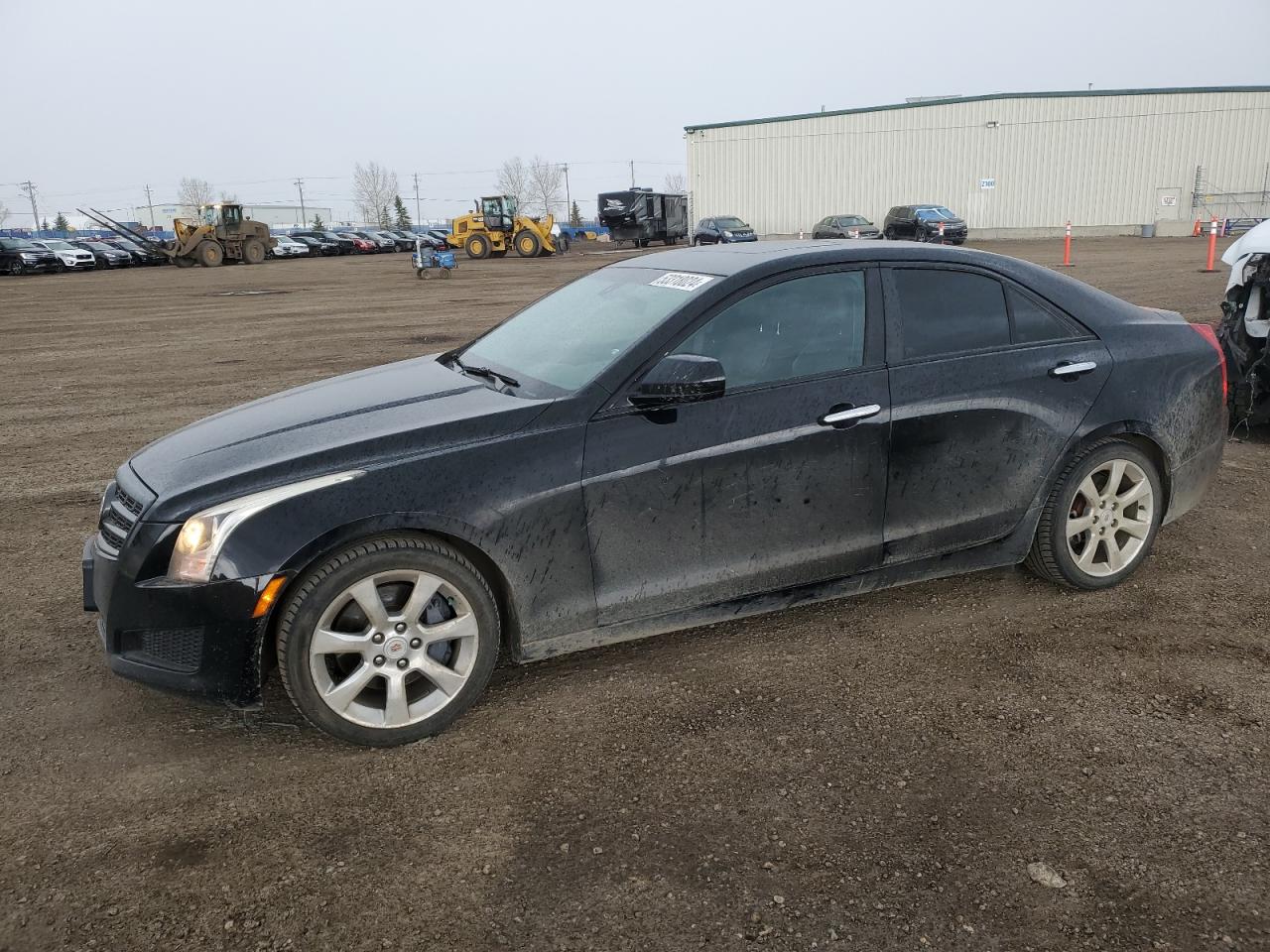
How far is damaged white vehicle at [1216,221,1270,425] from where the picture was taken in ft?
21.8

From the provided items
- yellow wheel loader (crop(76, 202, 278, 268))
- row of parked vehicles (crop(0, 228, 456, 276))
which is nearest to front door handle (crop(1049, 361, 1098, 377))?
row of parked vehicles (crop(0, 228, 456, 276))

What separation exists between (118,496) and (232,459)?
53cm

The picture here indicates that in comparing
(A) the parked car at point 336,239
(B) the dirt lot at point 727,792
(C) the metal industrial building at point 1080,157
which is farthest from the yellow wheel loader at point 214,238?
(B) the dirt lot at point 727,792

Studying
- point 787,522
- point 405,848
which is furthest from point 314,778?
point 787,522

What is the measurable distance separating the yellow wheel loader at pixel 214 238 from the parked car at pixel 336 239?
13460 mm

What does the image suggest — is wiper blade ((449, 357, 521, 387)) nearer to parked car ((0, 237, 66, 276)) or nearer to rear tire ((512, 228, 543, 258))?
rear tire ((512, 228, 543, 258))

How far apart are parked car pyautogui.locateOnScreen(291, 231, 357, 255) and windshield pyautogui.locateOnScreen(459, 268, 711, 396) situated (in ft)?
180

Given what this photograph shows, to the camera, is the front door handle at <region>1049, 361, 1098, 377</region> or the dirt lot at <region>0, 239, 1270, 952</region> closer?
the dirt lot at <region>0, 239, 1270, 952</region>

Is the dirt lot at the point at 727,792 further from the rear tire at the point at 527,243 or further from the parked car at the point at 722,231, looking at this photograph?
the rear tire at the point at 527,243

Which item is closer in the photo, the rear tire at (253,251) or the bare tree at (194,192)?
the rear tire at (253,251)

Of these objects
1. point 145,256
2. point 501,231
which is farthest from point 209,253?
point 501,231

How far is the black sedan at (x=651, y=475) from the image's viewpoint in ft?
9.80

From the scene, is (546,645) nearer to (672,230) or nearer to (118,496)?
(118,496)

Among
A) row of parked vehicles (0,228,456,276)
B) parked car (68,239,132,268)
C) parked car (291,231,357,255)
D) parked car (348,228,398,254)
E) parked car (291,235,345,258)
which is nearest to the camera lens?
row of parked vehicles (0,228,456,276)
